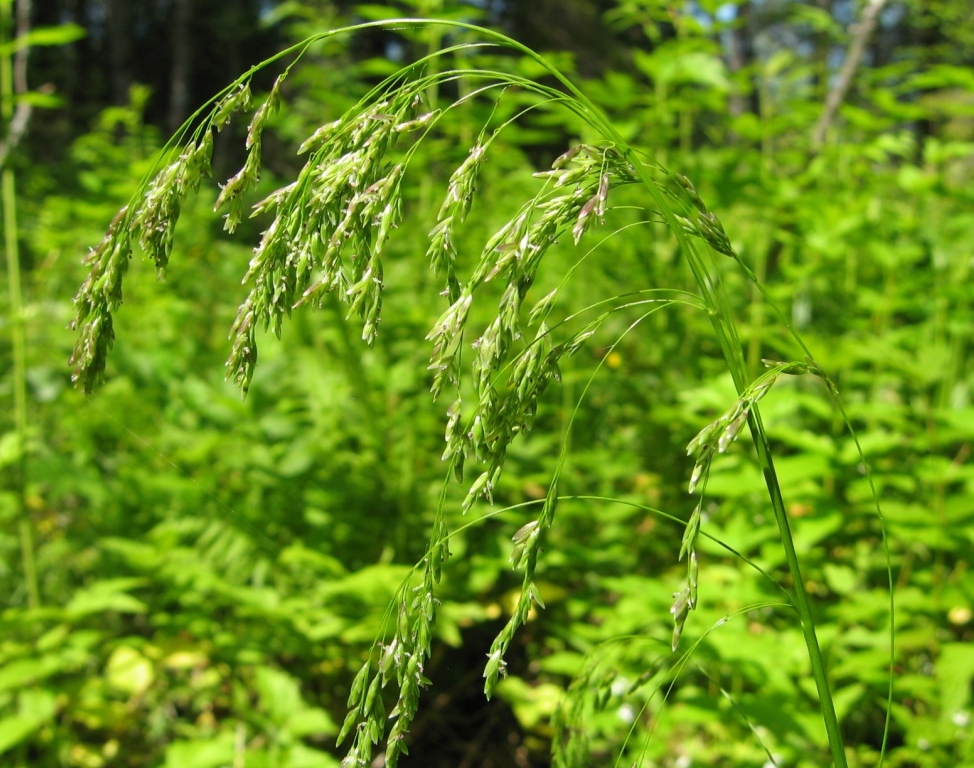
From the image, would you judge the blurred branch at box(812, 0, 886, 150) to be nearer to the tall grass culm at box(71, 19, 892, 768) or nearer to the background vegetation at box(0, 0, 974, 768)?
the background vegetation at box(0, 0, 974, 768)

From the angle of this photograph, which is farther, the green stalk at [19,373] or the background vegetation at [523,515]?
the green stalk at [19,373]

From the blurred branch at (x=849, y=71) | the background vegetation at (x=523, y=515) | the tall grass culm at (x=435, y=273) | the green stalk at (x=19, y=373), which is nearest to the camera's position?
the tall grass culm at (x=435, y=273)

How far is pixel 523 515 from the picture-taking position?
2.20 m

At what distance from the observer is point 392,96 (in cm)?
78

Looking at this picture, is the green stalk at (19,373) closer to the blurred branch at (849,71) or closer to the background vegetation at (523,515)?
the background vegetation at (523,515)

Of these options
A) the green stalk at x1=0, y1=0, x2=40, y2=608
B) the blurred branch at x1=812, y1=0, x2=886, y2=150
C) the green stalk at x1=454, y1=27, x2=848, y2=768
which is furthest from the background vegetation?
the green stalk at x1=454, y1=27, x2=848, y2=768

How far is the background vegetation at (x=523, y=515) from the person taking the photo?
5.82 feet

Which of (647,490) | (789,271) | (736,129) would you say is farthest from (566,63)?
(647,490)

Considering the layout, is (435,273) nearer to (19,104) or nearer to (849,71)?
(19,104)

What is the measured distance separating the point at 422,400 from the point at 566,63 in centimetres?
110

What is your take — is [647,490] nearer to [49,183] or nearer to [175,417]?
[175,417]

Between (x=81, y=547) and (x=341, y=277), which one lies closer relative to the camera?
(x=341, y=277)

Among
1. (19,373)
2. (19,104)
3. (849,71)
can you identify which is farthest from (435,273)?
(849,71)

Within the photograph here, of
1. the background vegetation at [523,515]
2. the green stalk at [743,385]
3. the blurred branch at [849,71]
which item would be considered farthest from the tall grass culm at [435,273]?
the blurred branch at [849,71]
